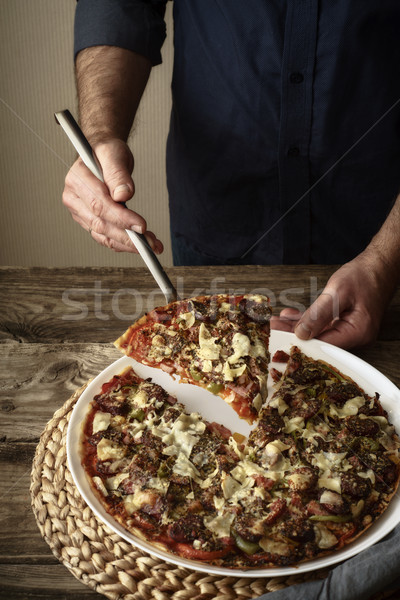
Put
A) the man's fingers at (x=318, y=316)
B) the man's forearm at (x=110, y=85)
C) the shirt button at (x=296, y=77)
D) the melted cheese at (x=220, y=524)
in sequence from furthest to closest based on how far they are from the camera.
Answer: the man's forearm at (x=110, y=85)
the shirt button at (x=296, y=77)
the man's fingers at (x=318, y=316)
the melted cheese at (x=220, y=524)

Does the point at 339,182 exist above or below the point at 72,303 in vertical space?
above

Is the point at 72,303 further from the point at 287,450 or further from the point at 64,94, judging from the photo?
the point at 64,94

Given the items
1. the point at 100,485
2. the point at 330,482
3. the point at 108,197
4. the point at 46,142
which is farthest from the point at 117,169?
the point at 46,142

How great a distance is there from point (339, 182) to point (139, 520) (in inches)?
81.4

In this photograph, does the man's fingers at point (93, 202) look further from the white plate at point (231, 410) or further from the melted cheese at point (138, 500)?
the melted cheese at point (138, 500)

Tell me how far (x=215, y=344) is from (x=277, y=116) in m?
1.34

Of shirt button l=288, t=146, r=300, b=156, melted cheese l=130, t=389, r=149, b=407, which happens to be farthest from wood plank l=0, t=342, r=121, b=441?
shirt button l=288, t=146, r=300, b=156

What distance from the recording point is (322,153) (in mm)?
2957

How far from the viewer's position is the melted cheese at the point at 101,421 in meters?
2.08

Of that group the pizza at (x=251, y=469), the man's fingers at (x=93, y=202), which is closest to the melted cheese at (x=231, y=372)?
the pizza at (x=251, y=469)

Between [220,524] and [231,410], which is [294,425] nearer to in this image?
[231,410]

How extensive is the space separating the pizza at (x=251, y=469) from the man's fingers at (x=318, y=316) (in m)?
0.16

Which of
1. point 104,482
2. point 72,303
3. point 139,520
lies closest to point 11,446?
point 104,482

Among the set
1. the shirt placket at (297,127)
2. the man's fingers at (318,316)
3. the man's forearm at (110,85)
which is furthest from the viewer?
the man's forearm at (110,85)
